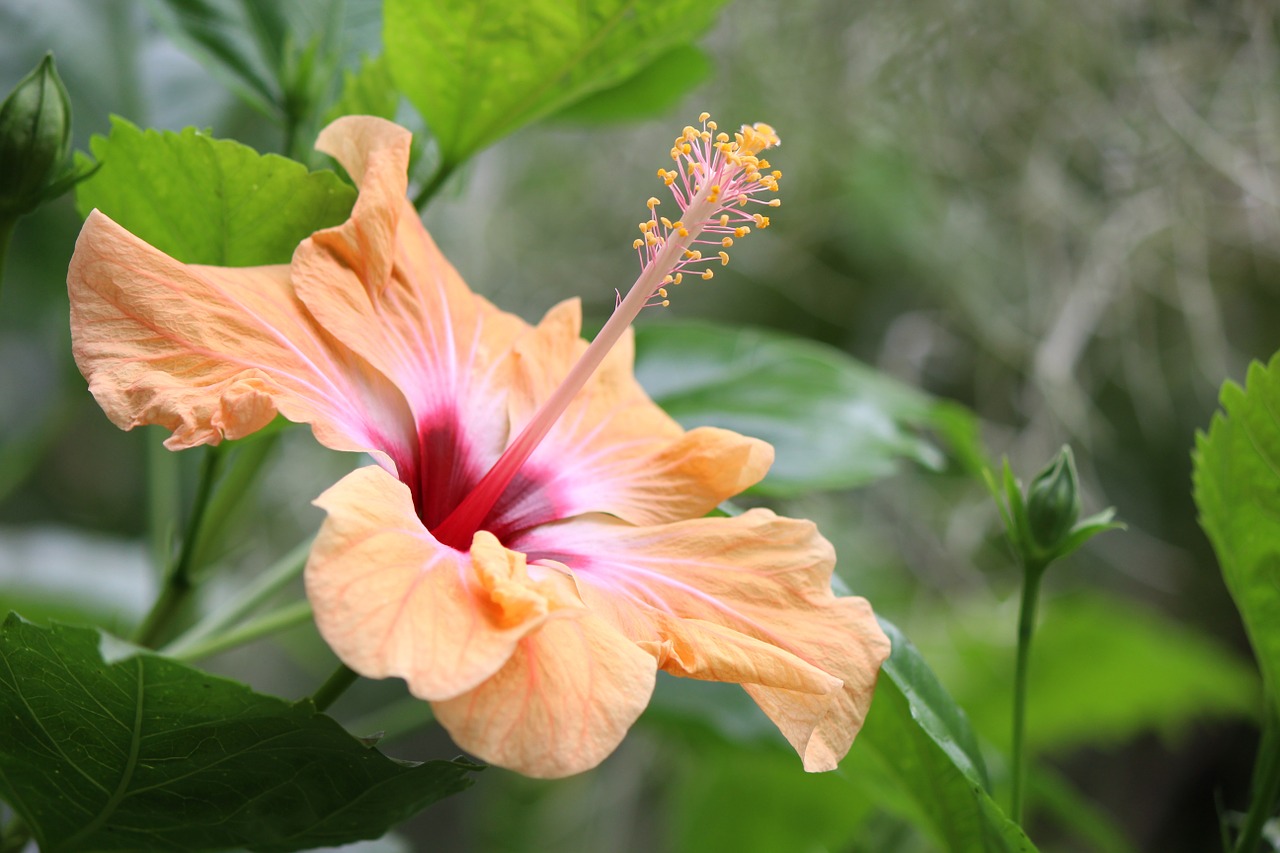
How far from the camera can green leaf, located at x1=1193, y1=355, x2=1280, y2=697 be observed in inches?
17.5

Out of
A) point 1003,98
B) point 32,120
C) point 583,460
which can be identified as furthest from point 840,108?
point 32,120

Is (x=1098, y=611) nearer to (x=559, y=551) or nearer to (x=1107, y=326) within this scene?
(x=1107, y=326)

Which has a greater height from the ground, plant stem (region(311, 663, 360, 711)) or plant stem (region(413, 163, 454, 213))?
plant stem (region(413, 163, 454, 213))

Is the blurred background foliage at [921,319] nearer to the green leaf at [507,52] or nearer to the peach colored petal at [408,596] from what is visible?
the green leaf at [507,52]

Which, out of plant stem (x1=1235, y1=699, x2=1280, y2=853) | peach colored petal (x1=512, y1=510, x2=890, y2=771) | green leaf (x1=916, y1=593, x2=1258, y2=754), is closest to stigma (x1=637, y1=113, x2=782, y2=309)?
peach colored petal (x1=512, y1=510, x2=890, y2=771)

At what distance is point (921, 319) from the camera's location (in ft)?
4.03

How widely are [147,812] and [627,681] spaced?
181 mm

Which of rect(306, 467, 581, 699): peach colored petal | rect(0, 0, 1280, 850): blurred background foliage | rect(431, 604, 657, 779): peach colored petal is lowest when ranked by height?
rect(0, 0, 1280, 850): blurred background foliage

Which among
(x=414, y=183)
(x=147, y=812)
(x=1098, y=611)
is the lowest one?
(x=1098, y=611)

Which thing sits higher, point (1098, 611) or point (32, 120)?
point (32, 120)

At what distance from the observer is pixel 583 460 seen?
483 mm

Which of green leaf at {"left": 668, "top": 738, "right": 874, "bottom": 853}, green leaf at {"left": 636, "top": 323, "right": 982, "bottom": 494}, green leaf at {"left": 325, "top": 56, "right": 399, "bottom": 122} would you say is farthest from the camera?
green leaf at {"left": 668, "top": 738, "right": 874, "bottom": 853}

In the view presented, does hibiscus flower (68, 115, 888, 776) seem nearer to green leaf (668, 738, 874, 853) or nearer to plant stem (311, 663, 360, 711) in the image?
plant stem (311, 663, 360, 711)

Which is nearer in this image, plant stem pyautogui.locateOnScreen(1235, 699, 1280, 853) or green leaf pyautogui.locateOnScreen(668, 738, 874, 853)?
plant stem pyautogui.locateOnScreen(1235, 699, 1280, 853)
